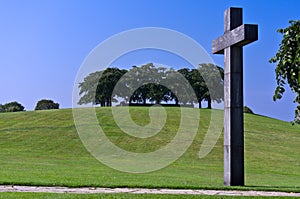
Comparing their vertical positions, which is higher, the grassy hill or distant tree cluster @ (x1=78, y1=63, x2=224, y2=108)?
distant tree cluster @ (x1=78, y1=63, x2=224, y2=108)

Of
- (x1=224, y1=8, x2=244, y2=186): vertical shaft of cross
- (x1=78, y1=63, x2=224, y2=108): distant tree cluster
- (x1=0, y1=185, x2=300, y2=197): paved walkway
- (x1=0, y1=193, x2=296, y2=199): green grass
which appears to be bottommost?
(x1=0, y1=193, x2=296, y2=199): green grass

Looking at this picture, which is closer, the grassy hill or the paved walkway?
the paved walkway

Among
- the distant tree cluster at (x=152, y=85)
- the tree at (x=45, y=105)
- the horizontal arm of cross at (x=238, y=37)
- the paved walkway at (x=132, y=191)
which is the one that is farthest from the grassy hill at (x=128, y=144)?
the tree at (x=45, y=105)

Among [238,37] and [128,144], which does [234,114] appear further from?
[128,144]

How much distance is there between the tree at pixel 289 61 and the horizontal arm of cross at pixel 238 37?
15.3 ft

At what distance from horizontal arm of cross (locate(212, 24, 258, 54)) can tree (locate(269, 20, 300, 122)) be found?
15.3 feet

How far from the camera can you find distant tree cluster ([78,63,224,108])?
43.0 meters

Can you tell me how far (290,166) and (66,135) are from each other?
1821 cm

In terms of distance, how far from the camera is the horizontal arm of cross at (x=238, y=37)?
37.4ft

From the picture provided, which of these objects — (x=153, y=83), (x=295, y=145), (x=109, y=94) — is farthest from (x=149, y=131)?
(x=109, y=94)

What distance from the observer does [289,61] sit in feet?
20.6

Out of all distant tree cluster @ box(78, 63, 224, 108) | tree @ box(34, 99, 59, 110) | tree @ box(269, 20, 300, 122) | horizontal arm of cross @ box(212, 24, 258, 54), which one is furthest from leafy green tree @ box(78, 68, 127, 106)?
tree @ box(269, 20, 300, 122)

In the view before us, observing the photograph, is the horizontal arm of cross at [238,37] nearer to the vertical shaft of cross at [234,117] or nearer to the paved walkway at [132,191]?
the vertical shaft of cross at [234,117]

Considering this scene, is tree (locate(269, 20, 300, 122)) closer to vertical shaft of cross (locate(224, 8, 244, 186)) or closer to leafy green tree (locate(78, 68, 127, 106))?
vertical shaft of cross (locate(224, 8, 244, 186))
